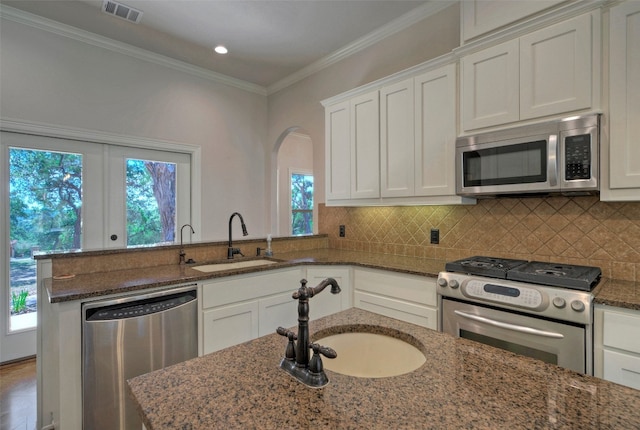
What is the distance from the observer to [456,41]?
2.67 meters

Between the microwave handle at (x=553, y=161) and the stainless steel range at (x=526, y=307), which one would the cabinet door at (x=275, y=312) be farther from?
the microwave handle at (x=553, y=161)

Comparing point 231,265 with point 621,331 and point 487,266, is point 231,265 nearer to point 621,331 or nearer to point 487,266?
point 487,266

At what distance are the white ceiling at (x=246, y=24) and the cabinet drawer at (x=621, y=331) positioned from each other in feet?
8.43

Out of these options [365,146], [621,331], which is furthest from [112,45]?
[621,331]

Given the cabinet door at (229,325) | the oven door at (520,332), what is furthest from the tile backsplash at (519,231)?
the cabinet door at (229,325)

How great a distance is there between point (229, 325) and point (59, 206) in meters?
2.24

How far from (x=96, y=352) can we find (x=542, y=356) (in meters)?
2.27

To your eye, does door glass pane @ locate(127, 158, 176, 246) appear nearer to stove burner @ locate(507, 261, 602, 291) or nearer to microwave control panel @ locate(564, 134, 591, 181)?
stove burner @ locate(507, 261, 602, 291)

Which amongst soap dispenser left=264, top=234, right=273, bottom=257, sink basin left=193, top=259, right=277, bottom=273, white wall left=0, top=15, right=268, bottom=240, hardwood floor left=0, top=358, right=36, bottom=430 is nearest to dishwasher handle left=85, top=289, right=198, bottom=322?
sink basin left=193, top=259, right=277, bottom=273

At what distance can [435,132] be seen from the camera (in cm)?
239

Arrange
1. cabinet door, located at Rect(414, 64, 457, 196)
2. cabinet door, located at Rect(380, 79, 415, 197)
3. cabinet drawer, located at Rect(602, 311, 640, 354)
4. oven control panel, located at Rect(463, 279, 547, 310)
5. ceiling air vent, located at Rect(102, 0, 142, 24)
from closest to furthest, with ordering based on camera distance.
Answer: cabinet drawer, located at Rect(602, 311, 640, 354), oven control panel, located at Rect(463, 279, 547, 310), cabinet door, located at Rect(414, 64, 457, 196), cabinet door, located at Rect(380, 79, 415, 197), ceiling air vent, located at Rect(102, 0, 142, 24)

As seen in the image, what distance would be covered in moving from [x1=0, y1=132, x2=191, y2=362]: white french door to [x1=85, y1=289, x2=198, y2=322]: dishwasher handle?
6.05ft

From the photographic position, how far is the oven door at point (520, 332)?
1547 millimetres

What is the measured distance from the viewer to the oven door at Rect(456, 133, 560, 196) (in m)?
1.84
